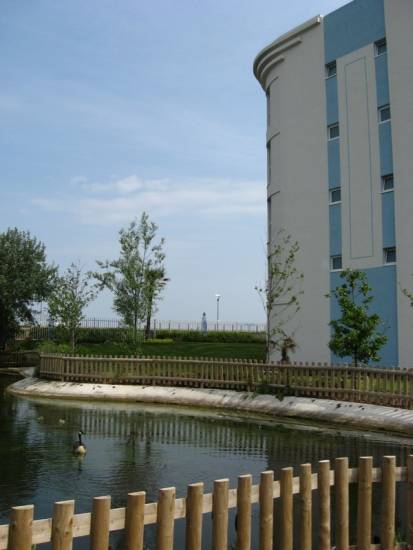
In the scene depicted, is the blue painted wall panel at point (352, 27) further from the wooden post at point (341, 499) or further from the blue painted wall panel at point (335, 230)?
the wooden post at point (341, 499)

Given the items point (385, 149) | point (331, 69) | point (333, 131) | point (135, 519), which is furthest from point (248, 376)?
point (331, 69)

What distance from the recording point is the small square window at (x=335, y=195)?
28641mm

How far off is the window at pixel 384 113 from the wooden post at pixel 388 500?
23.6 meters

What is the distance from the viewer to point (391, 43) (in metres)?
26.1

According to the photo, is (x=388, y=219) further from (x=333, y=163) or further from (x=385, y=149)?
(x=333, y=163)

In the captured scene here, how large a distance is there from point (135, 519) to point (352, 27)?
2886cm

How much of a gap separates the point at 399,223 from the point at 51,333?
28.2 meters

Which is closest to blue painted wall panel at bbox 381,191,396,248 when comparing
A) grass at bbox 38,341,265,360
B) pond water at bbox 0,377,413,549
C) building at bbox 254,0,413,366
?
building at bbox 254,0,413,366

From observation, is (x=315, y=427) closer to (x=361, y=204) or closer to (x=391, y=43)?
(x=361, y=204)

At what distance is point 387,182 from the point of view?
26.5m

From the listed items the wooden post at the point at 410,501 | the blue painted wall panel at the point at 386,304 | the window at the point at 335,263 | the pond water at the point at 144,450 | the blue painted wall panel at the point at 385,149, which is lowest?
the pond water at the point at 144,450

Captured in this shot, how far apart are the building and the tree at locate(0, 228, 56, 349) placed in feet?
57.0

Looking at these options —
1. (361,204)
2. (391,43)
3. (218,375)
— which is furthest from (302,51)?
(218,375)

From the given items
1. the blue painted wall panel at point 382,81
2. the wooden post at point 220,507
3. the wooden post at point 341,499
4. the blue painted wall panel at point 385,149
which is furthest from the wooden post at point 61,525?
the blue painted wall panel at point 382,81
